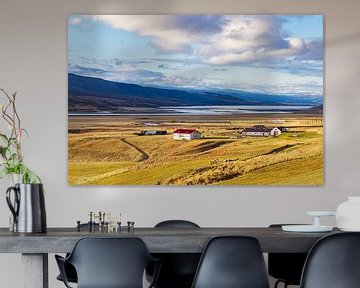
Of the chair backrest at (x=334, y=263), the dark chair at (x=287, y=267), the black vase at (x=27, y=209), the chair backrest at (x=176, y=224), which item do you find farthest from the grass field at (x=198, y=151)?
the chair backrest at (x=334, y=263)

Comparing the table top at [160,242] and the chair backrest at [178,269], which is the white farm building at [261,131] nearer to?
the chair backrest at [178,269]

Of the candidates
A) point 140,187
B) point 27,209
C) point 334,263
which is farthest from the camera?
point 140,187

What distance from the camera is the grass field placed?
616cm

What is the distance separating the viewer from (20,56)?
614 centimetres

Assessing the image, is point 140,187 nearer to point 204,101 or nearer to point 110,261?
point 204,101

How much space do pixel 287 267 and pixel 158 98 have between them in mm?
1822

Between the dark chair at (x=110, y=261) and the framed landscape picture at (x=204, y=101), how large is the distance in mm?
2255

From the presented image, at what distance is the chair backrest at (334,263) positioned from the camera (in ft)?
12.5

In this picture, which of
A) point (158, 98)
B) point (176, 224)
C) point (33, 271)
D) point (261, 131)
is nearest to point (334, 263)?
point (33, 271)

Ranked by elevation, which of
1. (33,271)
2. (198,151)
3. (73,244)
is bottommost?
(33,271)

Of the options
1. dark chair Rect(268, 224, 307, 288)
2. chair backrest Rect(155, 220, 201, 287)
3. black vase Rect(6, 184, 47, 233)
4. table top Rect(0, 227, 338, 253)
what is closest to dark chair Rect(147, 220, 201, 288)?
chair backrest Rect(155, 220, 201, 287)

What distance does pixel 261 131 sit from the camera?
6.23m

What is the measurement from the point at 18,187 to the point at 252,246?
4.09 ft

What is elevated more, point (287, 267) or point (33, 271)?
point (33, 271)
